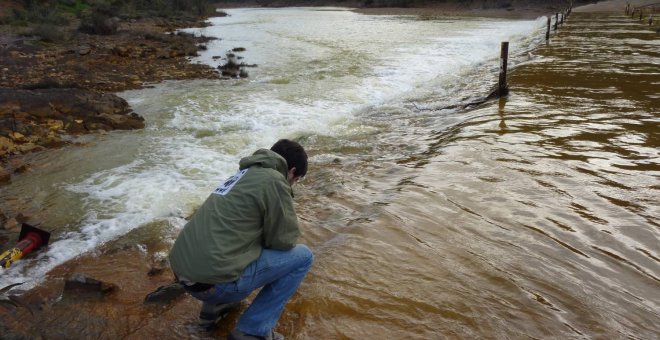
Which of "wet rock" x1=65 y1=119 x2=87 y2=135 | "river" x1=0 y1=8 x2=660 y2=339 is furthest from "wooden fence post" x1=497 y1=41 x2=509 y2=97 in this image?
"wet rock" x1=65 y1=119 x2=87 y2=135

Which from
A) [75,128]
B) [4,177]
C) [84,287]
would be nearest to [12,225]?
[4,177]

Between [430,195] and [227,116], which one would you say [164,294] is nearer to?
[430,195]

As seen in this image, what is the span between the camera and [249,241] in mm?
2639

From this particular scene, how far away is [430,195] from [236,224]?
11.8 feet

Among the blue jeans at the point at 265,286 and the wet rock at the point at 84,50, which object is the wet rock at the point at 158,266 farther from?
the wet rock at the point at 84,50

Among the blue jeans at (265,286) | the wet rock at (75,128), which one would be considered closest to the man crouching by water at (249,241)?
the blue jeans at (265,286)

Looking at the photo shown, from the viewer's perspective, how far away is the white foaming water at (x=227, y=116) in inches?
220

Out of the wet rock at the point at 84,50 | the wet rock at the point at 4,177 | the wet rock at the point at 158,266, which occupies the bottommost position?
the wet rock at the point at 158,266

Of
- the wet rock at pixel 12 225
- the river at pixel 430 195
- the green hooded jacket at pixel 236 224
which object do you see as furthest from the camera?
the wet rock at pixel 12 225

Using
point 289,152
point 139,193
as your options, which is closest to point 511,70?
point 139,193

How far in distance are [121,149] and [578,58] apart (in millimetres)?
15790

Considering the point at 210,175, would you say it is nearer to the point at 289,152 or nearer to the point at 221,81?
the point at 289,152

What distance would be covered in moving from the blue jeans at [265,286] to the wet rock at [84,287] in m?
1.40

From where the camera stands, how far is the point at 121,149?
319 inches
